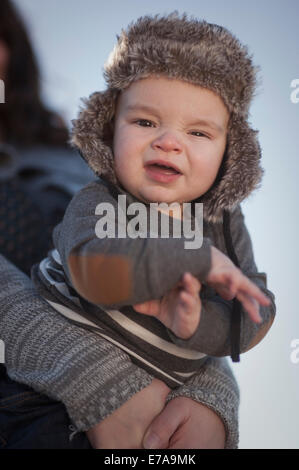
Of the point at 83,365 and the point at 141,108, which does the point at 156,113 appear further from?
the point at 83,365

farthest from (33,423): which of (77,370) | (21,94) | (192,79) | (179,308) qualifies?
(21,94)

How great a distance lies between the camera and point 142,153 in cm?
100

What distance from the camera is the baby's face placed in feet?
3.23

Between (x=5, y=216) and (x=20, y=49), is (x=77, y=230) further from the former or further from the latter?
(x=20, y=49)

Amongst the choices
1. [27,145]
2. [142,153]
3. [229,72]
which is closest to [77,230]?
[142,153]

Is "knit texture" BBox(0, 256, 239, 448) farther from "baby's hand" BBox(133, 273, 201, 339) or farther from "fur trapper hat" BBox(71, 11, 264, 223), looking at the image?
"fur trapper hat" BBox(71, 11, 264, 223)

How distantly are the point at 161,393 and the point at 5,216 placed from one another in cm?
84

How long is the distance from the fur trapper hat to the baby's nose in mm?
127

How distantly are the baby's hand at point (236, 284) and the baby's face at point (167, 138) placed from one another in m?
0.27

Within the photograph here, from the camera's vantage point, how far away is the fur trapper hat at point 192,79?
1.01m

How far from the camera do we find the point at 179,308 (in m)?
0.82
